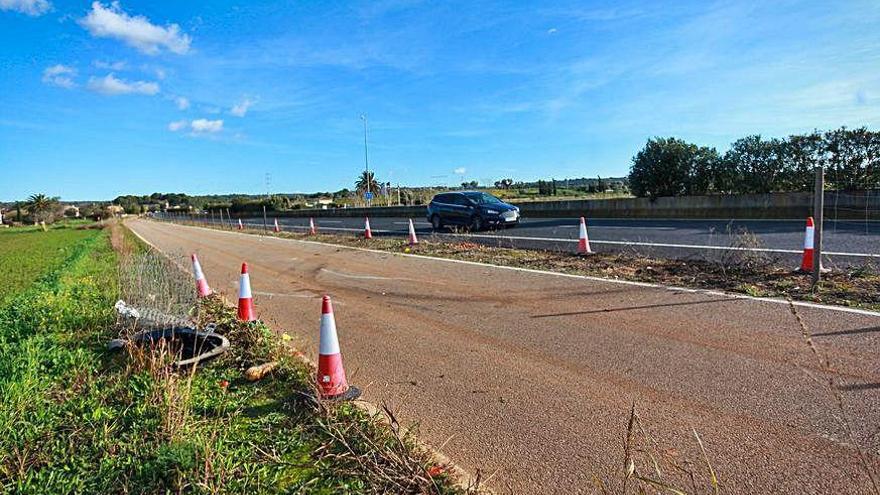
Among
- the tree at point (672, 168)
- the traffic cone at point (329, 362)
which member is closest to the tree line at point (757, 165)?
the tree at point (672, 168)

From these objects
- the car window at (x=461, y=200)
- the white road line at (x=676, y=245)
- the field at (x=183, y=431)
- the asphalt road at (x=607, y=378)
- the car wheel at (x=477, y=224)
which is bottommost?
the asphalt road at (x=607, y=378)

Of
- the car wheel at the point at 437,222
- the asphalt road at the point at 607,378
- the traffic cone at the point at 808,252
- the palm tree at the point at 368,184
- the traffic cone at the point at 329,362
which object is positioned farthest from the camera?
the palm tree at the point at 368,184

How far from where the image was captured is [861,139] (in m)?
18.8

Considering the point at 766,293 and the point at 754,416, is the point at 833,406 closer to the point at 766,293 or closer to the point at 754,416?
the point at 754,416

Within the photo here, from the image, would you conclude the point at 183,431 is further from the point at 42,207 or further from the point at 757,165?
the point at 42,207

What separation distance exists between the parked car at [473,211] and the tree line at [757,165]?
368 inches

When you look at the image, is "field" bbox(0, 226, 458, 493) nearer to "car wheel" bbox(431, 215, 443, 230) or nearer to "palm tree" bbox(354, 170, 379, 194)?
"car wheel" bbox(431, 215, 443, 230)

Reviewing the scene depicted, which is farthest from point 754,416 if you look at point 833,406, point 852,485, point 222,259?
point 222,259

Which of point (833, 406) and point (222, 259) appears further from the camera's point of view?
point (222, 259)

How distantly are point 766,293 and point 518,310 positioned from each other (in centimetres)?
319

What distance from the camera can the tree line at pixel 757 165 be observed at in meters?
19.1

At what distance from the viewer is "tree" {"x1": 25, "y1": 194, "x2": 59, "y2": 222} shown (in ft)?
317

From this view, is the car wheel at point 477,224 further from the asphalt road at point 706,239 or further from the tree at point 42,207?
the tree at point 42,207

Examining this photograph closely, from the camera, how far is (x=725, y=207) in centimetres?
1997
